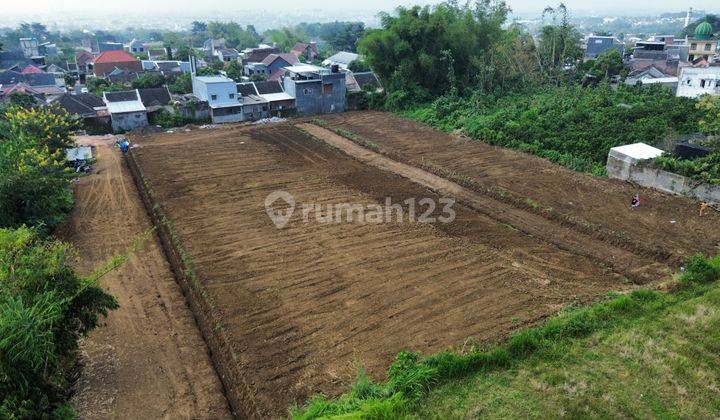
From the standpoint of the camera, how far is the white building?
31.7 metres

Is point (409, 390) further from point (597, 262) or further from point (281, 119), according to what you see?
point (281, 119)

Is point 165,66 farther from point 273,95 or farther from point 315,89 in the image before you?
point 315,89

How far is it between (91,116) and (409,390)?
29601mm

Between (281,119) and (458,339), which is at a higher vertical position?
(281,119)

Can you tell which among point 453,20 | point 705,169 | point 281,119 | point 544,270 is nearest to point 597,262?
point 544,270

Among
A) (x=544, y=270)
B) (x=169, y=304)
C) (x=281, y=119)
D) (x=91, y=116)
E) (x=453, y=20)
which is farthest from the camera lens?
(x=453, y=20)

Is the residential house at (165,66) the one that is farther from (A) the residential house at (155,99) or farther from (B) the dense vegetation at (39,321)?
(B) the dense vegetation at (39,321)

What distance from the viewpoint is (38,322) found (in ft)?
27.8

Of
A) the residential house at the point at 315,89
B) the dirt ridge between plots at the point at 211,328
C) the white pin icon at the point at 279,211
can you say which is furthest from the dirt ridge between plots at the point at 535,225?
the residential house at the point at 315,89

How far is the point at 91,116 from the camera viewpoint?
31203mm

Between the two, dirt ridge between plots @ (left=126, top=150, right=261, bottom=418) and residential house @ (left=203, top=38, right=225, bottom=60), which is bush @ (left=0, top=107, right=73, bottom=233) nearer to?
dirt ridge between plots @ (left=126, top=150, right=261, bottom=418)

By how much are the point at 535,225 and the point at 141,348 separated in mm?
13103

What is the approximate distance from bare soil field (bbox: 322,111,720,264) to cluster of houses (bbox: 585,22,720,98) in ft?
54.4

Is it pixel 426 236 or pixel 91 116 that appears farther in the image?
pixel 91 116
